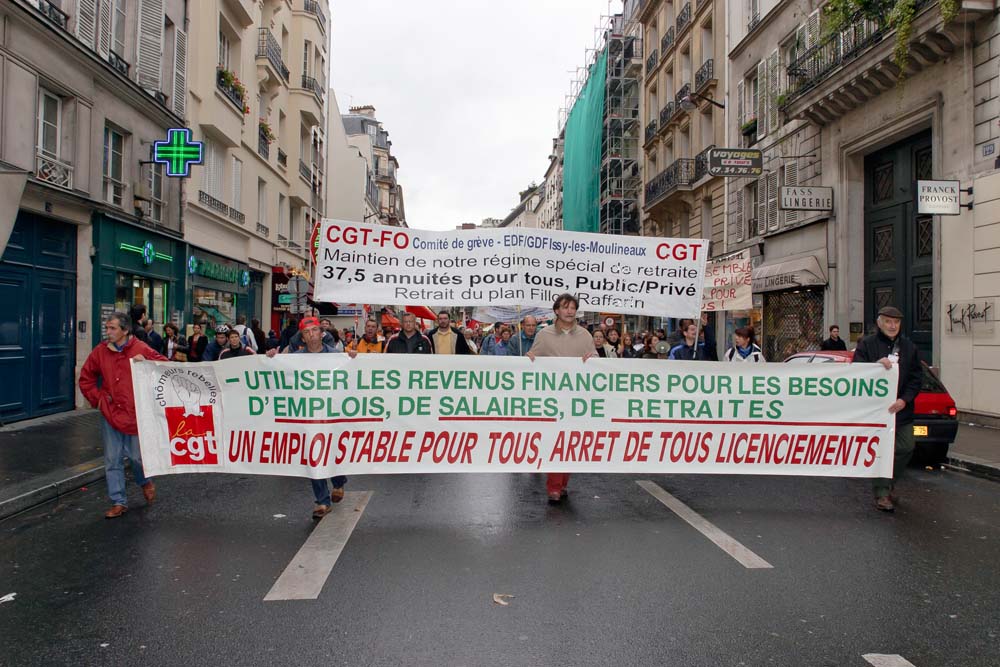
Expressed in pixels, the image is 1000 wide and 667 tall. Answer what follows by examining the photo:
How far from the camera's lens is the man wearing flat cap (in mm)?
6645

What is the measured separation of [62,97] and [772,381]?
41.3ft

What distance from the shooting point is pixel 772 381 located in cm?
680

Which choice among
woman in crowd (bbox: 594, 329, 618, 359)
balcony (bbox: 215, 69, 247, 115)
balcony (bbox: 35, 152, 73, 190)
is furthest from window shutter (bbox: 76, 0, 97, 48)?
woman in crowd (bbox: 594, 329, 618, 359)

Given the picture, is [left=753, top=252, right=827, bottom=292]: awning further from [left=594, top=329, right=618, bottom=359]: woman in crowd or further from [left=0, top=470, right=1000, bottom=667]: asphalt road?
[left=0, top=470, right=1000, bottom=667]: asphalt road

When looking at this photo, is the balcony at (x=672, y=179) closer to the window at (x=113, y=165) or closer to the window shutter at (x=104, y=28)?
the window at (x=113, y=165)

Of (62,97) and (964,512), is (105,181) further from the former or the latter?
(964,512)

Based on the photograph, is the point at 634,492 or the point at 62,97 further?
the point at 62,97

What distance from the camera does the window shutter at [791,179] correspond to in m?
20.2

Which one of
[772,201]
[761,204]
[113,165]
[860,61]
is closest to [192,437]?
[113,165]

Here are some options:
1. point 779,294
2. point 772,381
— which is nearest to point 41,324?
point 772,381

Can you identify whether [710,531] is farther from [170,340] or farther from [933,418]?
[170,340]

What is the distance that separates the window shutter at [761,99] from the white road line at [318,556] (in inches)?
777

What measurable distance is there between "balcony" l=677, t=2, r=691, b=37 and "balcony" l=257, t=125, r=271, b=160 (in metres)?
17.2

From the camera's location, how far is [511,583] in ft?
15.1
